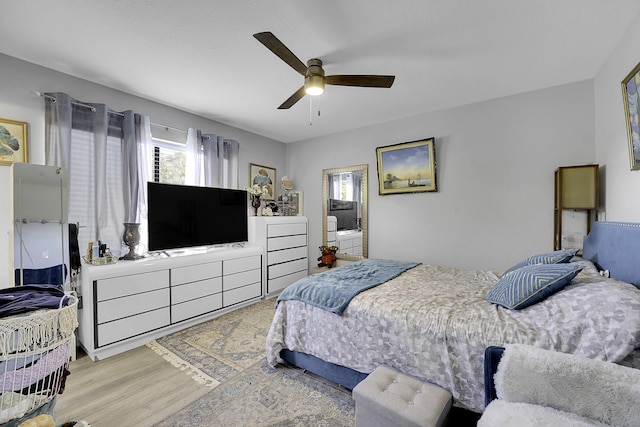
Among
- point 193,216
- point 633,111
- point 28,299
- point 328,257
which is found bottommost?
point 328,257

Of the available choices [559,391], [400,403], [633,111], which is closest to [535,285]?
[559,391]

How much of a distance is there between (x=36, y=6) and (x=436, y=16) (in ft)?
8.61

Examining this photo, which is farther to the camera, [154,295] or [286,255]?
[286,255]

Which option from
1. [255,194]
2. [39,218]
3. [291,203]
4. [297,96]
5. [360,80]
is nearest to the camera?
[360,80]

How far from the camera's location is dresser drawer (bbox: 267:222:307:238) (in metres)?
3.94

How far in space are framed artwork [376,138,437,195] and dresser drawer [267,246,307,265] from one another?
1.66m

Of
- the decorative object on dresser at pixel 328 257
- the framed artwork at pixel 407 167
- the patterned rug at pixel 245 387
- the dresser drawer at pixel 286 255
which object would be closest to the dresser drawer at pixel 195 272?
the patterned rug at pixel 245 387

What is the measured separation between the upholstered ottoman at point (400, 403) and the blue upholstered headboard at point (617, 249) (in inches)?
51.8

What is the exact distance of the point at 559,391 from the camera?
0.96m

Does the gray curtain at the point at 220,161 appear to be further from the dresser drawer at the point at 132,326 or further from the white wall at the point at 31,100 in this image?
the dresser drawer at the point at 132,326

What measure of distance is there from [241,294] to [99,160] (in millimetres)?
2184

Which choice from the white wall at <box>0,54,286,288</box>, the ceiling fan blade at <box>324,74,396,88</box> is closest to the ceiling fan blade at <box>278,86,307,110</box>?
the ceiling fan blade at <box>324,74,396,88</box>

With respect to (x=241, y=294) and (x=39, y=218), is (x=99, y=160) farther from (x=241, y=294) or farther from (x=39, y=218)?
(x=241, y=294)

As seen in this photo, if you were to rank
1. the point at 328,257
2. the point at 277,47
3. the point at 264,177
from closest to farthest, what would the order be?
1. the point at 277,47
2. the point at 328,257
3. the point at 264,177
